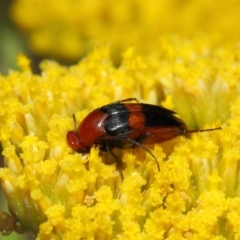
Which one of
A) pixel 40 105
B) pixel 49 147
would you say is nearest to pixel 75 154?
pixel 49 147

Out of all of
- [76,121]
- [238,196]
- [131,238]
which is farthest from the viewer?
[76,121]

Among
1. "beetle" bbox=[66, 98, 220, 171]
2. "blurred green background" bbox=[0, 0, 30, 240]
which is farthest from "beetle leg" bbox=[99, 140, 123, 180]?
"blurred green background" bbox=[0, 0, 30, 240]

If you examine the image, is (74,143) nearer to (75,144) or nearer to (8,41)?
(75,144)

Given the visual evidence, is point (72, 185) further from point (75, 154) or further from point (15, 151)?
point (15, 151)

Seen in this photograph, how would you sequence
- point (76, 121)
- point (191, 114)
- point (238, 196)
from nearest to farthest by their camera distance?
point (238, 196)
point (76, 121)
point (191, 114)

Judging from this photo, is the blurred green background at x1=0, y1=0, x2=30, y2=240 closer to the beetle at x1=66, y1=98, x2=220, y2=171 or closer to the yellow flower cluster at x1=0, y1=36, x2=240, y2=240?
the yellow flower cluster at x1=0, y1=36, x2=240, y2=240

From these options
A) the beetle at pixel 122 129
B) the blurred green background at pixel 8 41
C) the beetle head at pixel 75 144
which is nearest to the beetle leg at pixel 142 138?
the beetle at pixel 122 129

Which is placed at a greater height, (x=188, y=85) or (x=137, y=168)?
(x=188, y=85)
